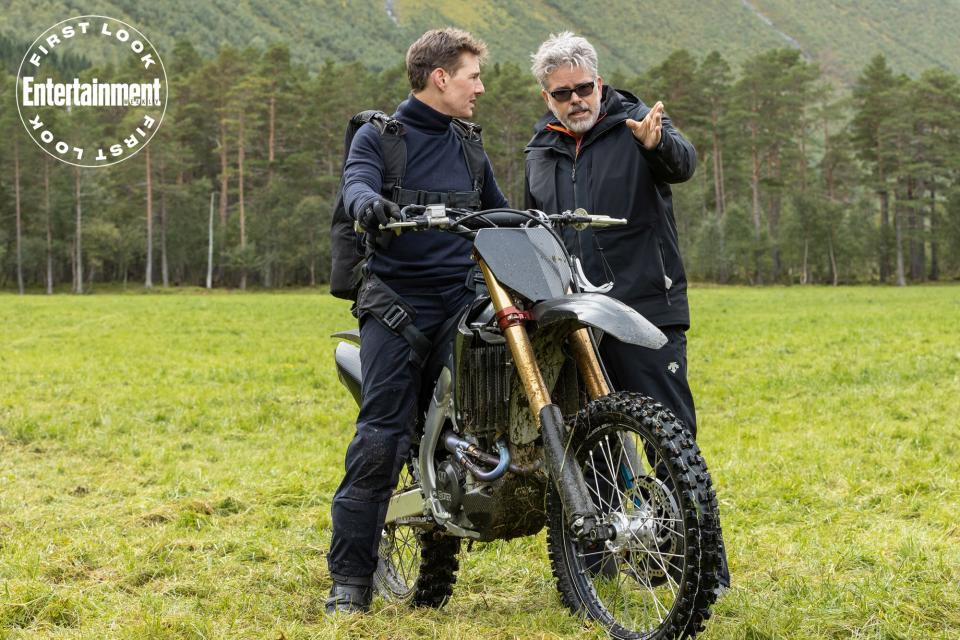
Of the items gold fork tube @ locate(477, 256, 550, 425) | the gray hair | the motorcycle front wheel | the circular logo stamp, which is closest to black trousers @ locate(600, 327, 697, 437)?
the motorcycle front wheel

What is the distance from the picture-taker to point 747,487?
733cm

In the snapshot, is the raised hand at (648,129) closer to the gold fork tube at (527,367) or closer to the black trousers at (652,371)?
the black trousers at (652,371)

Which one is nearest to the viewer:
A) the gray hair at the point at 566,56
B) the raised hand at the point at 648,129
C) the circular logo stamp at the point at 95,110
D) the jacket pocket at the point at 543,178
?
the raised hand at the point at 648,129

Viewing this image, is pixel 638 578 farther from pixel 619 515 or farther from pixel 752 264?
pixel 752 264

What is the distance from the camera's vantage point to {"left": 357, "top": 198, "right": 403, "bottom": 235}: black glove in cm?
393

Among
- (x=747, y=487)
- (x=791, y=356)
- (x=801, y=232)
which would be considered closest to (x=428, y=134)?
(x=747, y=487)

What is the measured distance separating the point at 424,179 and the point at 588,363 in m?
1.15

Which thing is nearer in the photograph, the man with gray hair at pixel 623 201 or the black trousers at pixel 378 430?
the black trousers at pixel 378 430

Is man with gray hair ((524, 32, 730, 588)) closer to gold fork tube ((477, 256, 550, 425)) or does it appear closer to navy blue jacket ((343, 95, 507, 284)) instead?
navy blue jacket ((343, 95, 507, 284))

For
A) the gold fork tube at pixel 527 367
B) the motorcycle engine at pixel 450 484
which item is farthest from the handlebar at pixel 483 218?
the motorcycle engine at pixel 450 484

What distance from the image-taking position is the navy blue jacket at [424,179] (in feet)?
14.6

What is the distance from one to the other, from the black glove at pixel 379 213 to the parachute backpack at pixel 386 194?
0.38 meters

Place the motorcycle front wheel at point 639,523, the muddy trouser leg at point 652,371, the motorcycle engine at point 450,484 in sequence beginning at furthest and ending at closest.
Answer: the muddy trouser leg at point 652,371 < the motorcycle engine at point 450,484 < the motorcycle front wheel at point 639,523

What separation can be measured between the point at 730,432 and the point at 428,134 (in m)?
6.40
